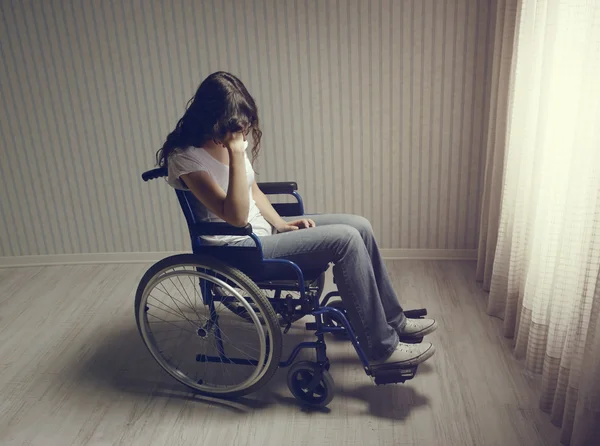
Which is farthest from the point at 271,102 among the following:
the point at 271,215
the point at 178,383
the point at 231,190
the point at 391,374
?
the point at 391,374

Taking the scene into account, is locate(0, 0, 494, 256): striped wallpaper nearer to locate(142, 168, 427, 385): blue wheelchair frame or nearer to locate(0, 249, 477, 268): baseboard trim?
locate(0, 249, 477, 268): baseboard trim

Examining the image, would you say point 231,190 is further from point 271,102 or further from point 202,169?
Result: point 271,102

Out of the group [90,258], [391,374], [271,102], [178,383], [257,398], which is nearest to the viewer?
[391,374]

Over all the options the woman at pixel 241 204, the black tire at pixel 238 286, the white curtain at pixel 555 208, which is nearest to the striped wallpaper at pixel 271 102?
the white curtain at pixel 555 208

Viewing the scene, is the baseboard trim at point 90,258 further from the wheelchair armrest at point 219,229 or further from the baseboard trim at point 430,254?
the wheelchair armrest at point 219,229

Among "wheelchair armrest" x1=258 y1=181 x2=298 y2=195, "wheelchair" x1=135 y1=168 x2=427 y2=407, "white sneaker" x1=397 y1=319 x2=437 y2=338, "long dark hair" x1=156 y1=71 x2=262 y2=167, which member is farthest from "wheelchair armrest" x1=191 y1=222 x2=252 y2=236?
"white sneaker" x1=397 y1=319 x2=437 y2=338

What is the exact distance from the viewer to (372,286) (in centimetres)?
181

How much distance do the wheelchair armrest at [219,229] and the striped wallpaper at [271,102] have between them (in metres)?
1.23

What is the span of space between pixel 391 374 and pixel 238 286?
1.90 ft

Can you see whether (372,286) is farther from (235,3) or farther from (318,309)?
(235,3)

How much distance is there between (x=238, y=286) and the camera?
70.5 inches

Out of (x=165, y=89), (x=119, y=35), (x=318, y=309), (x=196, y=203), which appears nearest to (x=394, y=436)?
(x=318, y=309)

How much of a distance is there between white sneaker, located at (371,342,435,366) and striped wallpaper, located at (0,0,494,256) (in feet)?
3.89

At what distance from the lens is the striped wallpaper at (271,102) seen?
8.83 feet
